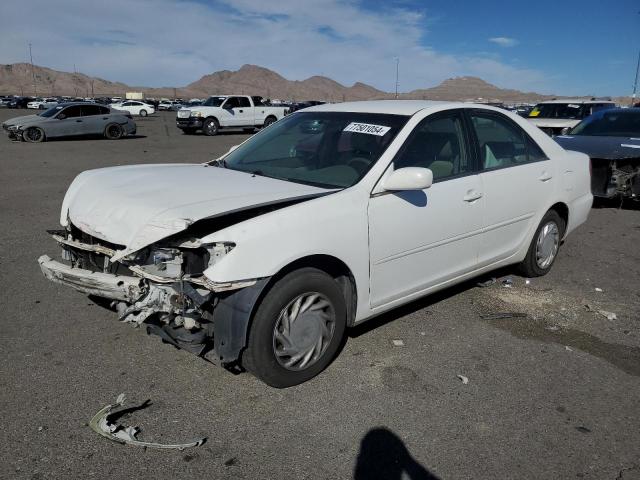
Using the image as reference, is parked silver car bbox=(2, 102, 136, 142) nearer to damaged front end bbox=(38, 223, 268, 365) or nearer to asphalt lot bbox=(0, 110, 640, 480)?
asphalt lot bbox=(0, 110, 640, 480)

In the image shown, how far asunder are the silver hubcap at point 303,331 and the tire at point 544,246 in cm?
262

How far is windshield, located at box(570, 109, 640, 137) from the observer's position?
30.7 ft

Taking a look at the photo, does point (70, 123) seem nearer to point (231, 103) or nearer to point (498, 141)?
point (231, 103)

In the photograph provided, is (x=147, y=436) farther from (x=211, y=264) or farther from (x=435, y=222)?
(x=435, y=222)

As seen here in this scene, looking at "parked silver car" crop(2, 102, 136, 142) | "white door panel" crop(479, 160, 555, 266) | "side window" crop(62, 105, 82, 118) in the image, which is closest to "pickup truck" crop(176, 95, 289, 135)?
"parked silver car" crop(2, 102, 136, 142)

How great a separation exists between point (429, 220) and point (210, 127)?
2293 cm

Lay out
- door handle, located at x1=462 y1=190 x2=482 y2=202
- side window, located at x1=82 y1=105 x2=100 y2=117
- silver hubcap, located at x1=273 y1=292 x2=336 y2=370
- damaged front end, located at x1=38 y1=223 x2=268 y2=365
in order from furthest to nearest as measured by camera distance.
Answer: side window, located at x1=82 y1=105 x2=100 y2=117, door handle, located at x1=462 y1=190 x2=482 y2=202, silver hubcap, located at x1=273 y1=292 x2=336 y2=370, damaged front end, located at x1=38 y1=223 x2=268 y2=365

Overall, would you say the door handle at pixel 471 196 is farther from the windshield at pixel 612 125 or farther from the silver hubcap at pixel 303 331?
the windshield at pixel 612 125

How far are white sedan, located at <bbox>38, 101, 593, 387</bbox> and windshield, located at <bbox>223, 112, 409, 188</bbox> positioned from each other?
0.01 meters

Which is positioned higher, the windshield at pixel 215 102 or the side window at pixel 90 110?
the windshield at pixel 215 102

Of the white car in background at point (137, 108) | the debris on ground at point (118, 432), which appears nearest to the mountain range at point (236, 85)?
the white car in background at point (137, 108)

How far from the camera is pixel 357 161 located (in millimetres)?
3812

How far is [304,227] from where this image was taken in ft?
10.2

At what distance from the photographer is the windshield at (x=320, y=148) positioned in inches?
149
